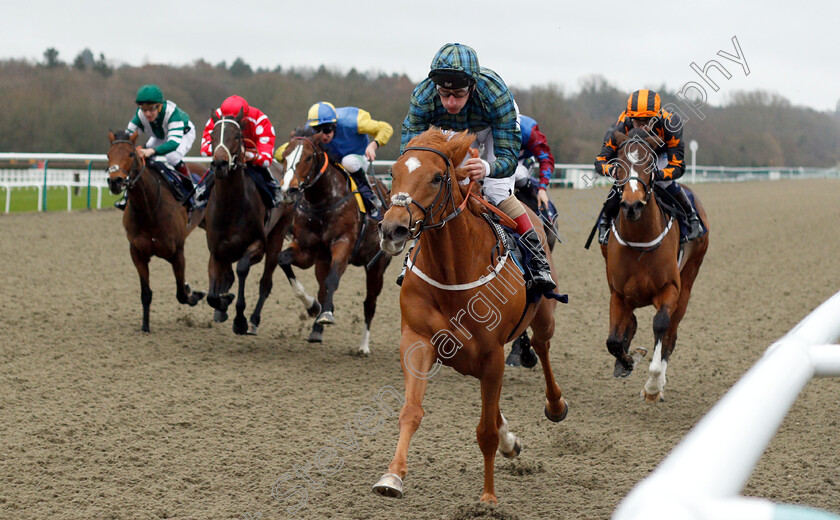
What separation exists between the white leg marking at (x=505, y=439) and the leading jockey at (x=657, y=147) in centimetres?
236

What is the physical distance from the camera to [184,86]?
40.5m

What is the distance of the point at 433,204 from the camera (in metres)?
3.47

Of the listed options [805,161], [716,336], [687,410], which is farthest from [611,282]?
[805,161]

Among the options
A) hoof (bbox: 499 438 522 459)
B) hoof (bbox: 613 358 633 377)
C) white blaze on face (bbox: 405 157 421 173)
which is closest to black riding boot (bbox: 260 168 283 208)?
hoof (bbox: 613 358 633 377)

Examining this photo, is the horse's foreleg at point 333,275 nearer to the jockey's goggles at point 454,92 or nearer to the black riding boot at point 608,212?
the black riding boot at point 608,212

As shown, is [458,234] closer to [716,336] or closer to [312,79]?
[716,336]

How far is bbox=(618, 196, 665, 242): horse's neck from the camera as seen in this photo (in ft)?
19.3

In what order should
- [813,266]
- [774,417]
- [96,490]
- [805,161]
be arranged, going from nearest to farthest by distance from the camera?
1. [774,417]
2. [96,490]
3. [813,266]
4. [805,161]

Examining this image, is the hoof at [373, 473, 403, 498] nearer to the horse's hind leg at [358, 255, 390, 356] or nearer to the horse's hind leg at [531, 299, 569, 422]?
the horse's hind leg at [531, 299, 569, 422]

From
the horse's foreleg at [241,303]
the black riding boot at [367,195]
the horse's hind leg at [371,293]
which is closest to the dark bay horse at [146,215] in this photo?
the horse's foreleg at [241,303]

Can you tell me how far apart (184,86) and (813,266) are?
3348cm

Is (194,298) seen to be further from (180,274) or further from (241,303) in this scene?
(241,303)

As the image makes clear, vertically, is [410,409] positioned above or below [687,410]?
above

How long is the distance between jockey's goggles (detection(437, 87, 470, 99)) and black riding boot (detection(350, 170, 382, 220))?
11.9 feet
